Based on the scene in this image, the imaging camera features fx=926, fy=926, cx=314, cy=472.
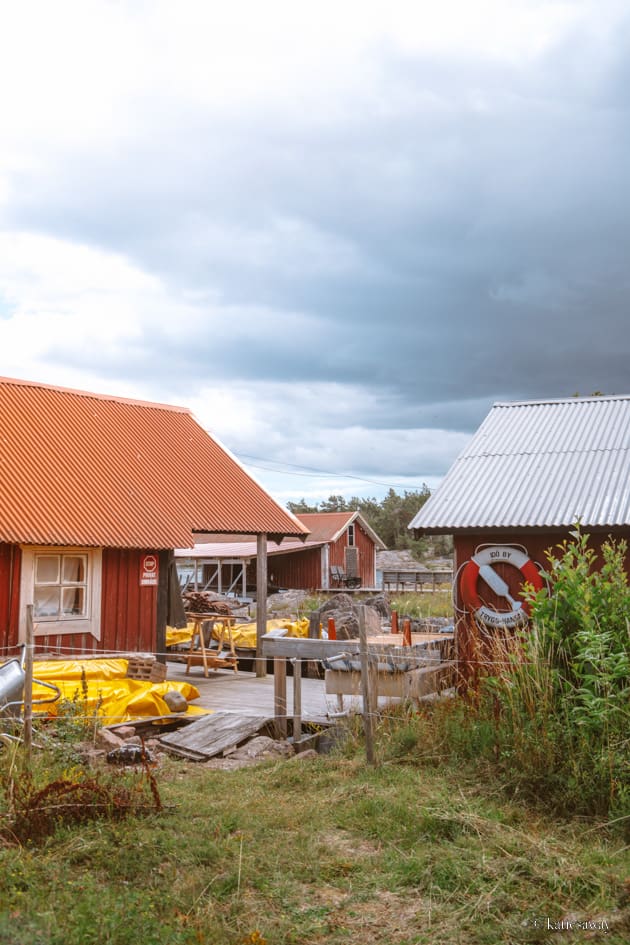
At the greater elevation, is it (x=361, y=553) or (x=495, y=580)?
(x=361, y=553)

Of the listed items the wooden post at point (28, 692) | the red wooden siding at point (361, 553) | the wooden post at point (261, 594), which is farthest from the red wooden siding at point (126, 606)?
the red wooden siding at point (361, 553)

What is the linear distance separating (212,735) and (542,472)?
5.74 meters

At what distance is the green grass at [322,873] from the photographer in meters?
4.84

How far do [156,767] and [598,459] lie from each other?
723 cm

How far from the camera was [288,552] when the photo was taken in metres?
43.2

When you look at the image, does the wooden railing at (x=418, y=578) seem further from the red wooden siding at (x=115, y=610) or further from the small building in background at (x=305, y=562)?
the red wooden siding at (x=115, y=610)

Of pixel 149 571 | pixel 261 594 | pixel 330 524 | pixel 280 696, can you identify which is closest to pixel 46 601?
pixel 149 571

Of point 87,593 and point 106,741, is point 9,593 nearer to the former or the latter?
point 87,593

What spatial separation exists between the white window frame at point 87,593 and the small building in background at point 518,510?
5.52 meters

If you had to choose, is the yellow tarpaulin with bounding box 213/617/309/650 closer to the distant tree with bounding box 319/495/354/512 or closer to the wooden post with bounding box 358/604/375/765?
the wooden post with bounding box 358/604/375/765

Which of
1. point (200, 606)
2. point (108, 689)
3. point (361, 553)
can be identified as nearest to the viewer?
point (108, 689)

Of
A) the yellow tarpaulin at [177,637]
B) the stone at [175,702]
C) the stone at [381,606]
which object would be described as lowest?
the stone at [175,702]

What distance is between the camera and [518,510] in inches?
464

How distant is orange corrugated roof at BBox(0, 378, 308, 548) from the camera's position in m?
14.4
